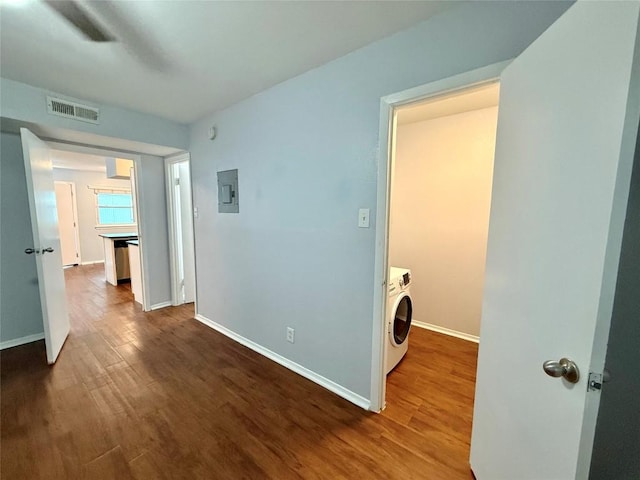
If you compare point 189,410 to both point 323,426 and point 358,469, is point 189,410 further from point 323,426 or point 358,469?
point 358,469

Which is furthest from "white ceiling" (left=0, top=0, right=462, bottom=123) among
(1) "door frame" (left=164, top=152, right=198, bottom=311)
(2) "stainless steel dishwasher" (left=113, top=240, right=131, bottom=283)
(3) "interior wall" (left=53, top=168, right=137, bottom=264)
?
(3) "interior wall" (left=53, top=168, right=137, bottom=264)

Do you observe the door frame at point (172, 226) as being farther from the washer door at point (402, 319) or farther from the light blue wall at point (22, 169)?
the washer door at point (402, 319)

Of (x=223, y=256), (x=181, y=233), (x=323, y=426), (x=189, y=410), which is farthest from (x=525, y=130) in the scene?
(x=181, y=233)

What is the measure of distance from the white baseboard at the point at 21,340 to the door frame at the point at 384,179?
11.1 ft

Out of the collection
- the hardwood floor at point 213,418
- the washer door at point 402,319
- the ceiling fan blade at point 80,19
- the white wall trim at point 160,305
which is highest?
the ceiling fan blade at point 80,19

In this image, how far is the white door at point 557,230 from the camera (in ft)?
2.12

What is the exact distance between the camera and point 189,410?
1.74 metres

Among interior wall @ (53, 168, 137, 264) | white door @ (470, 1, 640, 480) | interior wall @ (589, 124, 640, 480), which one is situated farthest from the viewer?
interior wall @ (53, 168, 137, 264)

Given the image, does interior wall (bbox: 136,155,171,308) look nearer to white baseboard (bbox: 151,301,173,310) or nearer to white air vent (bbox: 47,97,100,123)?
white baseboard (bbox: 151,301,173,310)

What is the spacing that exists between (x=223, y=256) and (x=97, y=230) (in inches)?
240

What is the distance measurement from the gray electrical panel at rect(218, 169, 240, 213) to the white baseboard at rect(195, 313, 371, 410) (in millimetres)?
1318

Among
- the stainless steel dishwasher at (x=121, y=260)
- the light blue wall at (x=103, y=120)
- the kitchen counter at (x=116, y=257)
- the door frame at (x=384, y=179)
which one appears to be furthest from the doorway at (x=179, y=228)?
the door frame at (x=384, y=179)

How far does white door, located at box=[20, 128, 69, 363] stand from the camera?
204cm

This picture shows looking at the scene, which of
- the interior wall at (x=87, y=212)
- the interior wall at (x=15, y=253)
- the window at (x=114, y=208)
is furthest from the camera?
the window at (x=114, y=208)
